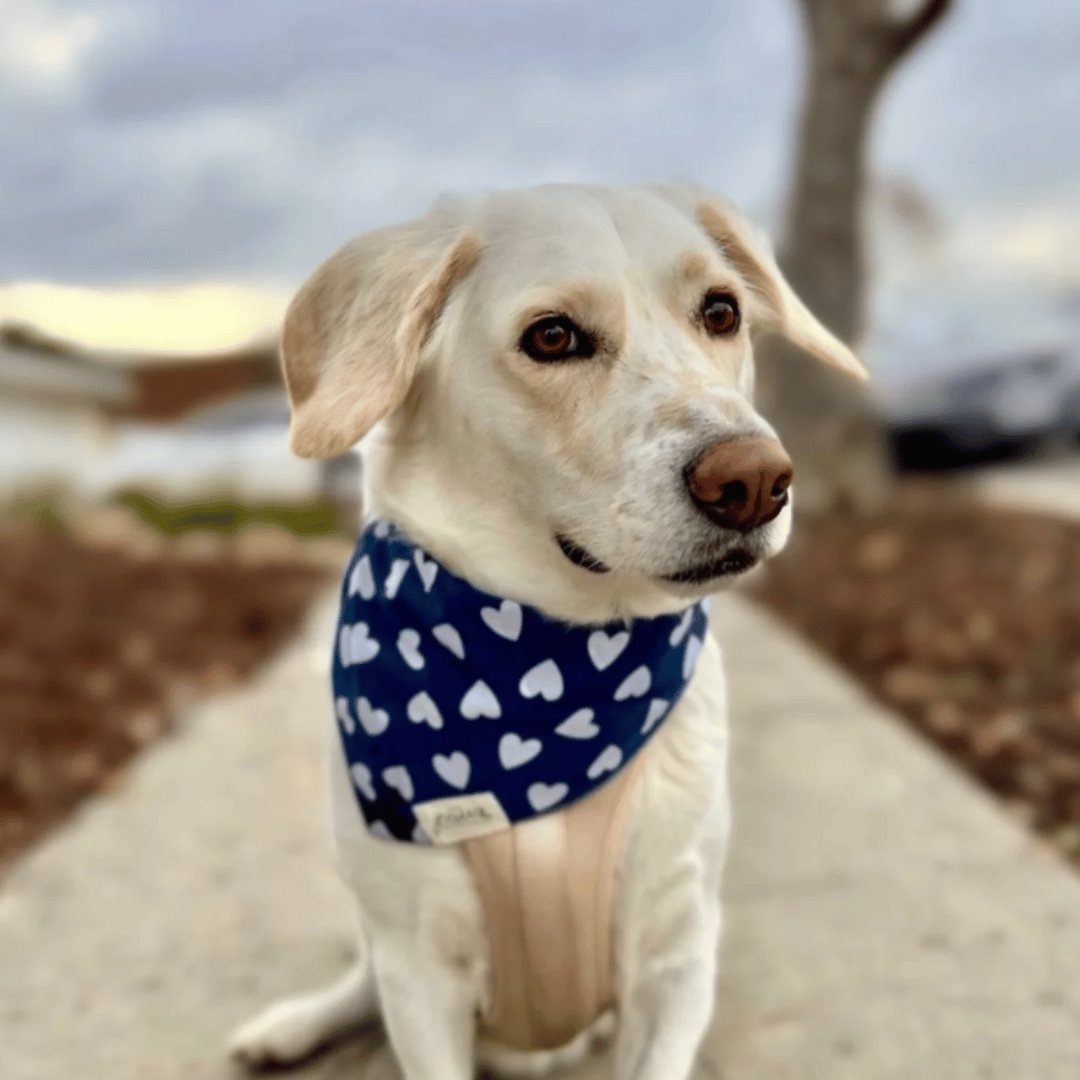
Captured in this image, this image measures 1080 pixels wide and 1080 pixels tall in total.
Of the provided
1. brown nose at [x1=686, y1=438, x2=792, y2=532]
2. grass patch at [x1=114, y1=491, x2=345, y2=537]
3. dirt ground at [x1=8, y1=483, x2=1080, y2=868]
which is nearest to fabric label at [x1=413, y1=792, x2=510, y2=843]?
brown nose at [x1=686, y1=438, x2=792, y2=532]

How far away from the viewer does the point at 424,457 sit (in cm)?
175

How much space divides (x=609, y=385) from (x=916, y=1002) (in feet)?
5.52

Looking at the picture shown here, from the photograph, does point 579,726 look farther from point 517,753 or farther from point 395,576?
point 395,576

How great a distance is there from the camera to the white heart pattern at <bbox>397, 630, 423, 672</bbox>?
179 centimetres

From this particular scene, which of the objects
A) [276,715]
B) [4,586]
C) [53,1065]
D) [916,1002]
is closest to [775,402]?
[276,715]

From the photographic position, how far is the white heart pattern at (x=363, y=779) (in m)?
1.81

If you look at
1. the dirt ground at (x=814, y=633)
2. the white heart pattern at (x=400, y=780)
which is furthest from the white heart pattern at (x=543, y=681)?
the dirt ground at (x=814, y=633)

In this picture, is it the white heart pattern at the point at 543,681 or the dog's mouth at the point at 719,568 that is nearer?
the dog's mouth at the point at 719,568

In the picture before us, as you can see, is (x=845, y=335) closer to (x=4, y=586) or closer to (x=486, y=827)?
(x=4, y=586)

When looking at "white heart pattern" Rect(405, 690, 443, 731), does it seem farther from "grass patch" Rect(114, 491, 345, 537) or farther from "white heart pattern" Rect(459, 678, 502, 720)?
"grass patch" Rect(114, 491, 345, 537)

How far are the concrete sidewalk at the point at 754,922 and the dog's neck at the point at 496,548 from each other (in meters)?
1.06

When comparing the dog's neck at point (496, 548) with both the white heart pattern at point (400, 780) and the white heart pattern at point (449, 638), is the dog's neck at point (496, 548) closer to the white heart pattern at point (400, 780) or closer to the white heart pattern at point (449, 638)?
the white heart pattern at point (449, 638)

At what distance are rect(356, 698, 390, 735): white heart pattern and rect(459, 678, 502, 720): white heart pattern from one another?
0.42 feet

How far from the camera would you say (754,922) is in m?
2.91
